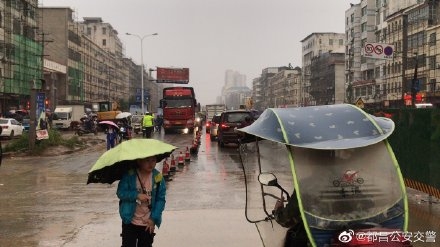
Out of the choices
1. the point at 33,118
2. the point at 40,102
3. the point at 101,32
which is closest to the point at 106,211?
the point at 33,118

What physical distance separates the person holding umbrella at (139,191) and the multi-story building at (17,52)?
2093 inches

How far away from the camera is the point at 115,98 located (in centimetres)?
13738

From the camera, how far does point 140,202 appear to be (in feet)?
16.6

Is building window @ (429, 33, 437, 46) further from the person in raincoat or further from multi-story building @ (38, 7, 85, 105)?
the person in raincoat

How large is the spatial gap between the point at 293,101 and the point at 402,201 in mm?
156442

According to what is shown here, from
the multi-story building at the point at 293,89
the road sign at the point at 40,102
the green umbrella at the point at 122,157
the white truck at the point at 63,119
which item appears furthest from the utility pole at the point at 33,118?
the multi-story building at the point at 293,89

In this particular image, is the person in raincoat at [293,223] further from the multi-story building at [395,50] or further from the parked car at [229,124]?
the multi-story building at [395,50]

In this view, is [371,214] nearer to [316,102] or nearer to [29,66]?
[29,66]

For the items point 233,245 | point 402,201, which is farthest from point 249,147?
point 402,201

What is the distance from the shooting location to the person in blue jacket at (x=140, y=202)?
5.04m

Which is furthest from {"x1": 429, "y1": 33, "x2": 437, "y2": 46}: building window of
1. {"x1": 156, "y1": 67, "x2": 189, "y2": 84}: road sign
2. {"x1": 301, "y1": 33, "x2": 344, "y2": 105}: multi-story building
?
{"x1": 301, "y1": 33, "x2": 344, "y2": 105}: multi-story building

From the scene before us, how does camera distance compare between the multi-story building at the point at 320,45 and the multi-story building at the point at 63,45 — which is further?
the multi-story building at the point at 320,45

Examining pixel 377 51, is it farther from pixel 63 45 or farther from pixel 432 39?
pixel 63 45

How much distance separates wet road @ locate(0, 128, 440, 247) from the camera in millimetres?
7559
